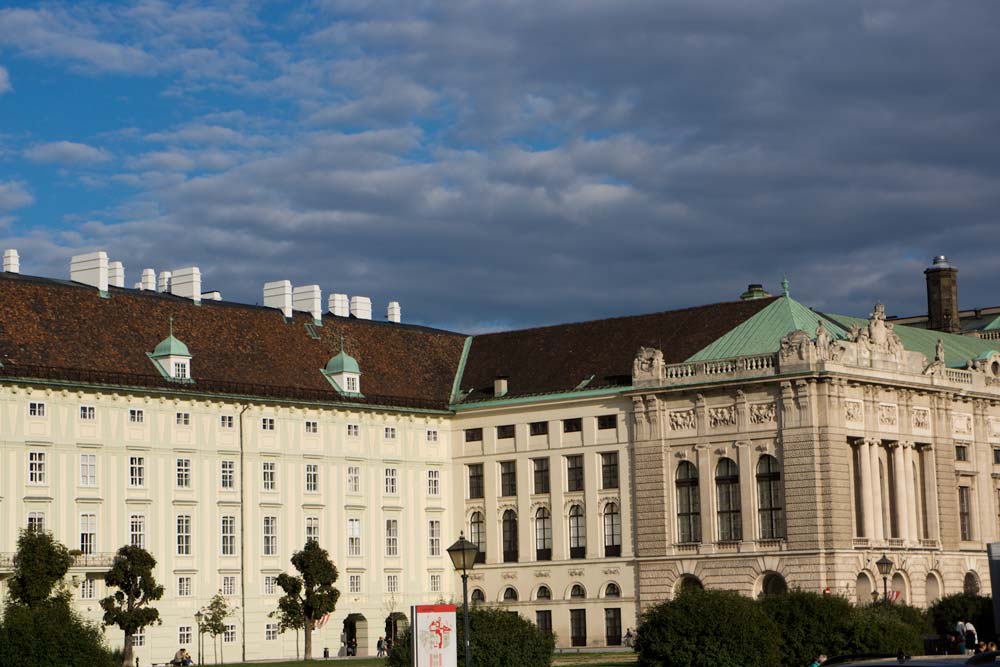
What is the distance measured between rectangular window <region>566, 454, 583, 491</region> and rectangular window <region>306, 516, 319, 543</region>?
44.9 feet

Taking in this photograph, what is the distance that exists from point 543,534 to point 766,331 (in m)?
16.2

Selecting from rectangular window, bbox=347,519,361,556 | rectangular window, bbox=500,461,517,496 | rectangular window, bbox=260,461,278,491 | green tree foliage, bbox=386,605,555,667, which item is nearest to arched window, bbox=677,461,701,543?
rectangular window, bbox=500,461,517,496

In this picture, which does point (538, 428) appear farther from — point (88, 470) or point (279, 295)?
point (88, 470)

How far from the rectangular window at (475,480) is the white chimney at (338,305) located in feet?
38.4

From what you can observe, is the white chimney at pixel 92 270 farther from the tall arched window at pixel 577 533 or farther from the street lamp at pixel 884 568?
the street lamp at pixel 884 568

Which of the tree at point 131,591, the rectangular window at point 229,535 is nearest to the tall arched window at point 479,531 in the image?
the rectangular window at point 229,535

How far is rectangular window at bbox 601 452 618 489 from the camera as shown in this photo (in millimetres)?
94938

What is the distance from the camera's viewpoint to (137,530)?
274 feet

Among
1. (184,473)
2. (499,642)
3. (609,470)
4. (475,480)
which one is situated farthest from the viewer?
(475,480)

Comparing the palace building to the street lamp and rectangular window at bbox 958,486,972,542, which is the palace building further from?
the street lamp

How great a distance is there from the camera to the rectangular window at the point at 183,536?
3359 inches

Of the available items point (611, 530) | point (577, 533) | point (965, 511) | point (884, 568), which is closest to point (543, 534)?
point (577, 533)

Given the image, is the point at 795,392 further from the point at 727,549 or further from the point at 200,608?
the point at 200,608

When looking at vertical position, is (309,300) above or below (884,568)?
above
